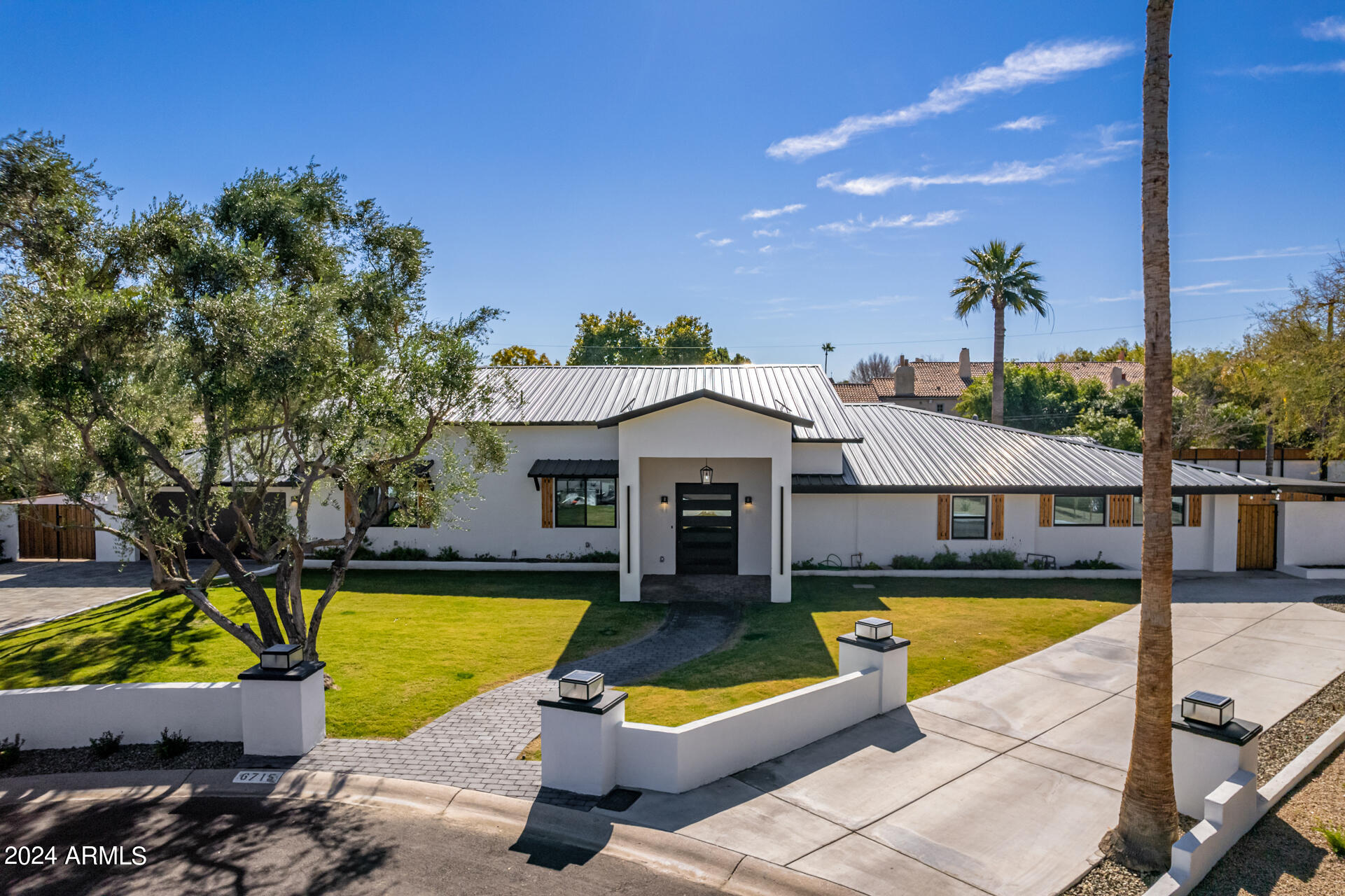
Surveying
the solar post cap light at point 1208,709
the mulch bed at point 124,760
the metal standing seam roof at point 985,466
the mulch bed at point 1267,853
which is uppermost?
the metal standing seam roof at point 985,466

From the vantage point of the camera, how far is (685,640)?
13406 millimetres

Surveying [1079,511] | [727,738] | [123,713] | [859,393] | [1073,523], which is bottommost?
[123,713]

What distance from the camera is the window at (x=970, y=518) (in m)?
19.3

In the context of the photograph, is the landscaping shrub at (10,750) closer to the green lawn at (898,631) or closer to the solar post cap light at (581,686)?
the solar post cap light at (581,686)

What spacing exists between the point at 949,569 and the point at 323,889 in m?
16.2

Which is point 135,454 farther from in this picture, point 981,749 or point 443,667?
point 981,749

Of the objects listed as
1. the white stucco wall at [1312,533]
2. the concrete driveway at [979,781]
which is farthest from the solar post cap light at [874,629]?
the white stucco wall at [1312,533]

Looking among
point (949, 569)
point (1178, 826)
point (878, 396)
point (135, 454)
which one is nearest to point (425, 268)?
point (135, 454)

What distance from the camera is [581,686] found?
7.70 m

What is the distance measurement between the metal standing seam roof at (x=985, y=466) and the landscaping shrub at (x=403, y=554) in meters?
10.5

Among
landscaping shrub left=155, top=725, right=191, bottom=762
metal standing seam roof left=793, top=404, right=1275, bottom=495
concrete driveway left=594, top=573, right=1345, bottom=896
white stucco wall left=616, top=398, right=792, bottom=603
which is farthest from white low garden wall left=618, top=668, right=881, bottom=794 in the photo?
metal standing seam roof left=793, top=404, right=1275, bottom=495

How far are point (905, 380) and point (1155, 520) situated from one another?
180ft

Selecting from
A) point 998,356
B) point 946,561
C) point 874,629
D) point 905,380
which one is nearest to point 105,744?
point 874,629

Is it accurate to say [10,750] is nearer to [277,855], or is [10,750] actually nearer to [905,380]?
[277,855]
